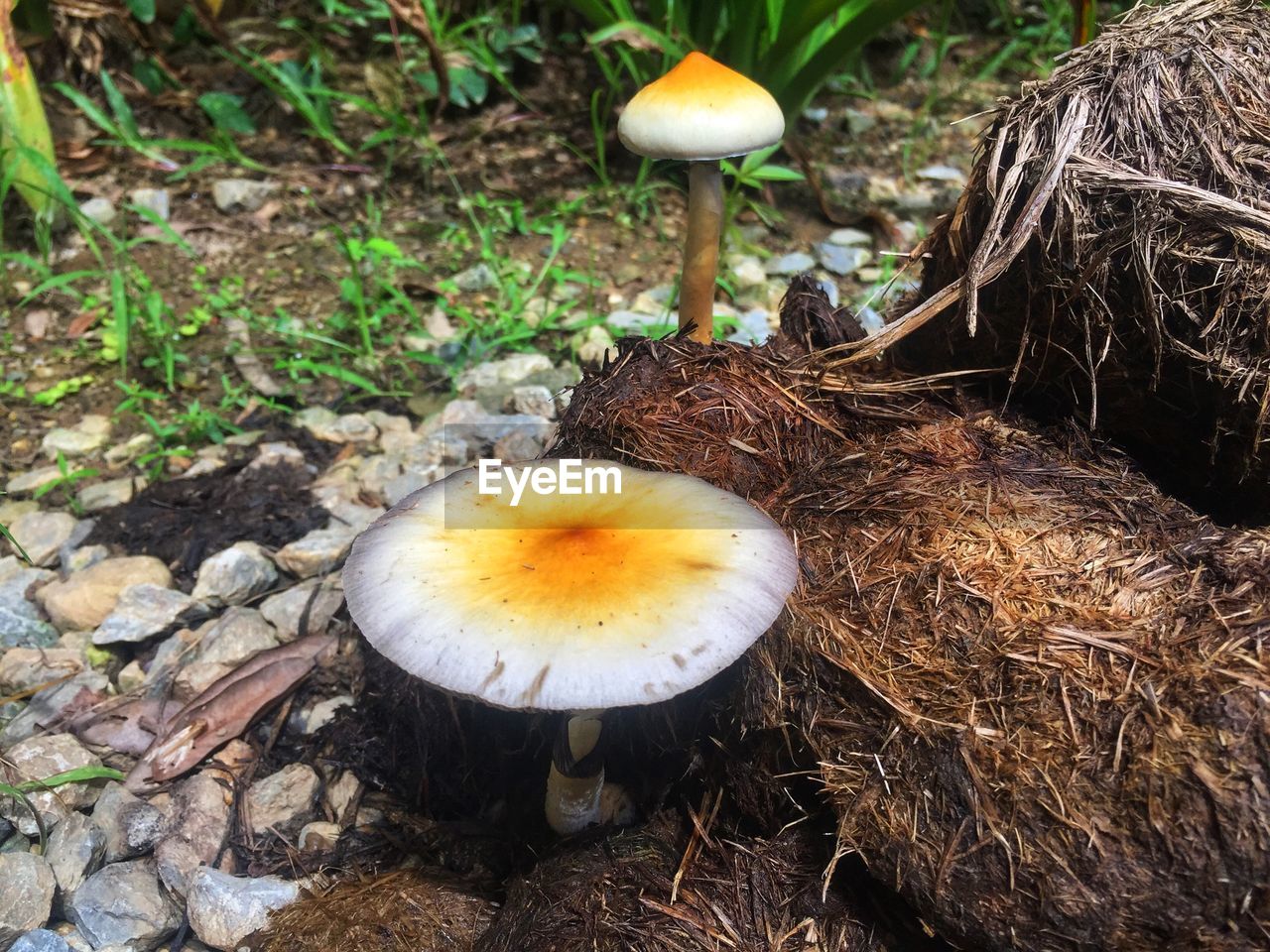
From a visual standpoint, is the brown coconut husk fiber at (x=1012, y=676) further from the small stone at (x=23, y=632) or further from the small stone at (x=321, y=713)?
the small stone at (x=23, y=632)

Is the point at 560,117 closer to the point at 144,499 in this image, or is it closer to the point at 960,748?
the point at 144,499

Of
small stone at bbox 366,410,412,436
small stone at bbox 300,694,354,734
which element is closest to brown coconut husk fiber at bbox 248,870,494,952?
small stone at bbox 300,694,354,734

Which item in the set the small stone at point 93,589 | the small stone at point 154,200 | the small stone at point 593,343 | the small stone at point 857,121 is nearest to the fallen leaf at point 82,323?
the small stone at point 154,200

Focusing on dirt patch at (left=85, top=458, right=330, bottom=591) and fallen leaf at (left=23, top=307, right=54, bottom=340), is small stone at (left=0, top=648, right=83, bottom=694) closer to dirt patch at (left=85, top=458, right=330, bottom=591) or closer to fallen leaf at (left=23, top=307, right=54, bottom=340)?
dirt patch at (left=85, top=458, right=330, bottom=591)

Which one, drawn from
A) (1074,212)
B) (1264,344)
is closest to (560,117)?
(1074,212)

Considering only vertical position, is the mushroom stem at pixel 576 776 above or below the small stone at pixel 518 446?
below

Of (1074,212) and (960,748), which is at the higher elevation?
(1074,212)
